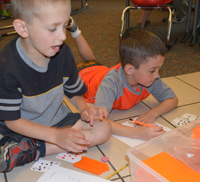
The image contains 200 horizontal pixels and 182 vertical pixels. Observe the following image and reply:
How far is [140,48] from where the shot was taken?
1239 millimetres

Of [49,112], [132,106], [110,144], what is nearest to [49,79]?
[49,112]

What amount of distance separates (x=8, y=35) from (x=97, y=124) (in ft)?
7.81

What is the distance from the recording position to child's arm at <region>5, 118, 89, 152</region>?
90 cm

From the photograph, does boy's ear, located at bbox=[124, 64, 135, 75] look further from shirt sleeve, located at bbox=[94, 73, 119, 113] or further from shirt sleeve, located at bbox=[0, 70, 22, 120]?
shirt sleeve, located at bbox=[0, 70, 22, 120]

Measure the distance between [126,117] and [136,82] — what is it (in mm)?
204

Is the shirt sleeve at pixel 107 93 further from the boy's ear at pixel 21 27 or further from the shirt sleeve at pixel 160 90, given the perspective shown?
the boy's ear at pixel 21 27

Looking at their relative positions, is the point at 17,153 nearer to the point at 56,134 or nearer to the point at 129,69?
the point at 56,134

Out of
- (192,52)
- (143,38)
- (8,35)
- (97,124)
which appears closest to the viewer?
(97,124)

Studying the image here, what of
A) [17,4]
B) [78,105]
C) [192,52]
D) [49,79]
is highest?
[17,4]

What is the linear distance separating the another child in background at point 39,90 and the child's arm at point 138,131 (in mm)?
82

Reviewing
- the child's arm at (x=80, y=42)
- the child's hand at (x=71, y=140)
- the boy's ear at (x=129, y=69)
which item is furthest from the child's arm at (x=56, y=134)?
the child's arm at (x=80, y=42)

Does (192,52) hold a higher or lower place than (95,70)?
lower

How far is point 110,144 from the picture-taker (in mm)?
1177

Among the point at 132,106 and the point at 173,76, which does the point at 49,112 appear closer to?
the point at 132,106
